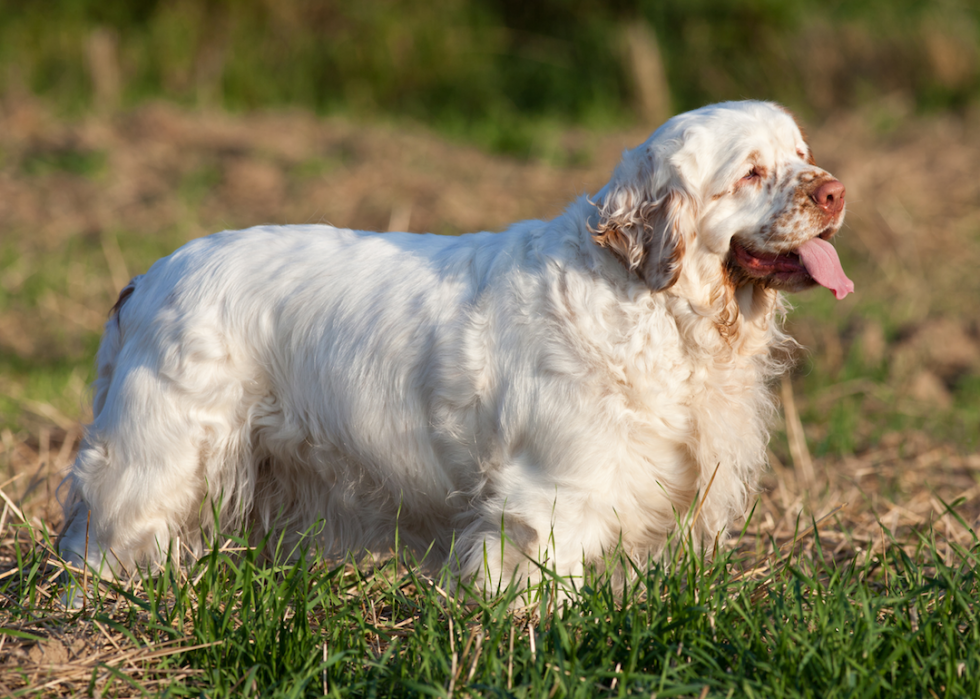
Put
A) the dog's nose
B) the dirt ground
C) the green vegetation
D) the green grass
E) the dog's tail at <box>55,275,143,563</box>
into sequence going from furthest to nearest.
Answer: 1. the green vegetation
2. the dirt ground
3. the dog's tail at <box>55,275,143,563</box>
4. the dog's nose
5. the green grass

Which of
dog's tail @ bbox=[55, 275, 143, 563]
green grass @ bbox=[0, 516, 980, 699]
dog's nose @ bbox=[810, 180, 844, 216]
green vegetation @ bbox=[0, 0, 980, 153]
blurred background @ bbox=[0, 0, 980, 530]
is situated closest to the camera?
green grass @ bbox=[0, 516, 980, 699]

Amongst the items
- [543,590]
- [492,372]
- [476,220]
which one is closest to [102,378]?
[492,372]

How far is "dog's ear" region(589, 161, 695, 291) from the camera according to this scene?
260 cm

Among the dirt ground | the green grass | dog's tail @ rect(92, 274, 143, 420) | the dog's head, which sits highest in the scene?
the dog's head

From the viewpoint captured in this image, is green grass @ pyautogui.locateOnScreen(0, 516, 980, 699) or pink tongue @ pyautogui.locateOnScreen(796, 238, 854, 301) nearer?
green grass @ pyautogui.locateOnScreen(0, 516, 980, 699)

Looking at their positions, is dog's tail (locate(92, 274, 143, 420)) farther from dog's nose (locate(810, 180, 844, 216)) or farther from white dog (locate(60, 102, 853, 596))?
dog's nose (locate(810, 180, 844, 216))

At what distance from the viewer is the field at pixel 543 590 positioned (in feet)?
7.00

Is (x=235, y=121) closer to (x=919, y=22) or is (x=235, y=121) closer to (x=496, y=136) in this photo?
(x=496, y=136)

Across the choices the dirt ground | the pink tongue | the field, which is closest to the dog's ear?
the pink tongue

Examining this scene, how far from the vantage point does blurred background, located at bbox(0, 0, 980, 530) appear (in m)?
5.02

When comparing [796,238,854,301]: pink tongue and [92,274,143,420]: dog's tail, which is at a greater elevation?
[796,238,854,301]: pink tongue

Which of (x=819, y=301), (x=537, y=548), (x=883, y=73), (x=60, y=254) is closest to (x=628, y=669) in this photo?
(x=537, y=548)

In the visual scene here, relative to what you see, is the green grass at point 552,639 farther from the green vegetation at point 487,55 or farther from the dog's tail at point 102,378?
the green vegetation at point 487,55

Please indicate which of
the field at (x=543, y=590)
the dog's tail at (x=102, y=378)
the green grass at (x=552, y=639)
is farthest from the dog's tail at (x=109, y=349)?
the green grass at (x=552, y=639)
